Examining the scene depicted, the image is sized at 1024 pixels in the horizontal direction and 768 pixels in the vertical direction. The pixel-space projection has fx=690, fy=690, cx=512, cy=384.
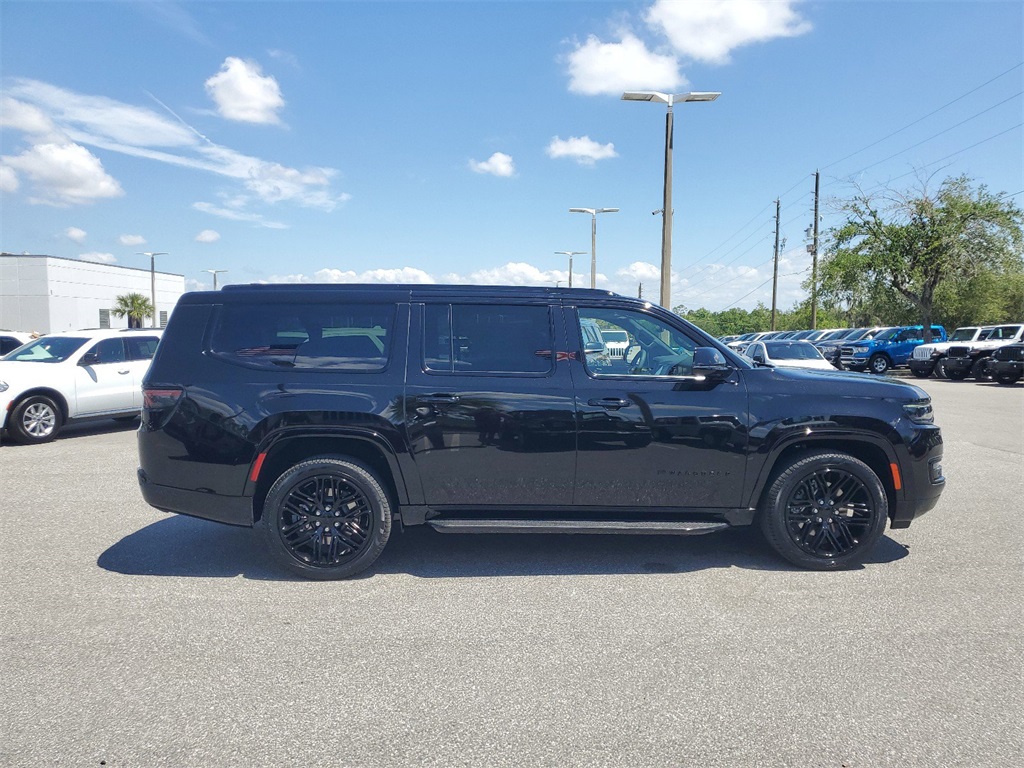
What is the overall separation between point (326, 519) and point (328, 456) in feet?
1.36

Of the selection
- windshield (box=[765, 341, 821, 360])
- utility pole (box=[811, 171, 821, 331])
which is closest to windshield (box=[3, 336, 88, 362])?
windshield (box=[765, 341, 821, 360])

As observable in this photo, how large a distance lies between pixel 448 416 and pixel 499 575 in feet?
3.68

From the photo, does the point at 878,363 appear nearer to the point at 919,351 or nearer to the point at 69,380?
the point at 919,351

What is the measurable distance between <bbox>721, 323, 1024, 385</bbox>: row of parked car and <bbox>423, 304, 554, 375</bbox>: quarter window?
35.6 feet

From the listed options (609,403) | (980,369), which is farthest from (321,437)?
(980,369)

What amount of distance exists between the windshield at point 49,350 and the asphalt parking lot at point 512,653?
20.2 feet

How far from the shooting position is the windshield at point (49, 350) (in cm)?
1061

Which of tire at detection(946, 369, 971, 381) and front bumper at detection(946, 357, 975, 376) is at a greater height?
front bumper at detection(946, 357, 975, 376)

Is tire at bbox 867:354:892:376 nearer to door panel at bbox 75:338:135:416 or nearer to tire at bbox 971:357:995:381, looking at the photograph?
tire at bbox 971:357:995:381

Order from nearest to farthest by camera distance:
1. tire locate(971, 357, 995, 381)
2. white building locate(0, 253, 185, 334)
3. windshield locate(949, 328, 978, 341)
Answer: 1. tire locate(971, 357, 995, 381)
2. windshield locate(949, 328, 978, 341)
3. white building locate(0, 253, 185, 334)

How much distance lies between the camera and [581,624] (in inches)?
151

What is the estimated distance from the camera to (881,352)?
2786cm

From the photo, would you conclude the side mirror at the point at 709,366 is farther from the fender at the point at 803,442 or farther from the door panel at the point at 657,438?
the fender at the point at 803,442

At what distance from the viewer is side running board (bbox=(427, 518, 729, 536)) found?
14.8ft
